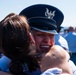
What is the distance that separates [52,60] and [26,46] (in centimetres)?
15

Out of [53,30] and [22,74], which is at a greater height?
[53,30]

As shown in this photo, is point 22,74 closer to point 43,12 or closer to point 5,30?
point 5,30

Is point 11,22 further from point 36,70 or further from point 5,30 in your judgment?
point 36,70

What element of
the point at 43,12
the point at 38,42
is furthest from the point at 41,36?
the point at 43,12

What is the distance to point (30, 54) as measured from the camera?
134 cm

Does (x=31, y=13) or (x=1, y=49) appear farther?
(x=31, y=13)

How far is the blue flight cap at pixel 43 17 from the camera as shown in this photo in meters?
1.43

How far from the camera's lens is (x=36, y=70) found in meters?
1.37

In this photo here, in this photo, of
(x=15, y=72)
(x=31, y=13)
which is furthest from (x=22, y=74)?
(x=31, y=13)

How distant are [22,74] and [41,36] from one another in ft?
0.76

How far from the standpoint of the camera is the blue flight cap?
1428 millimetres

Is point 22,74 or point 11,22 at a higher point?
point 11,22

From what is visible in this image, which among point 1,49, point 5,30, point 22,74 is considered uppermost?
point 5,30

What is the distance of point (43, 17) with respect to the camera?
144 centimetres
